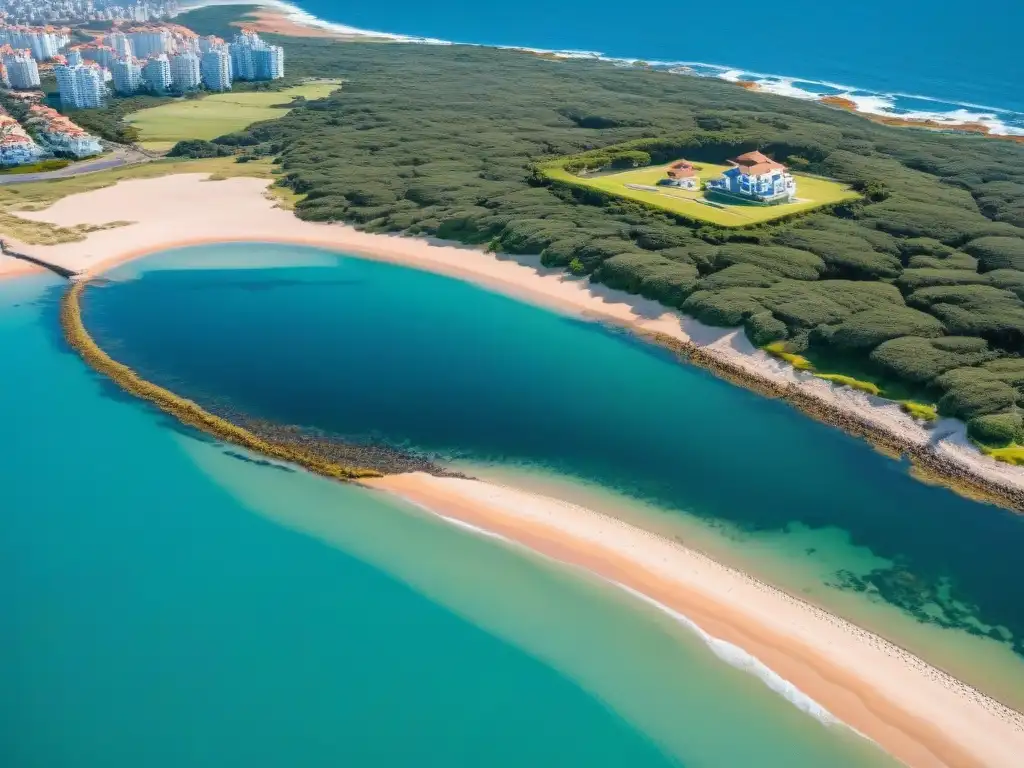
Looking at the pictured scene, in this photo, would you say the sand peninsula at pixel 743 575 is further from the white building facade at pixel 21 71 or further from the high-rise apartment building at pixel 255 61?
the high-rise apartment building at pixel 255 61

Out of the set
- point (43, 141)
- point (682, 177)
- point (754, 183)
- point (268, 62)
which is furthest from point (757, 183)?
point (268, 62)

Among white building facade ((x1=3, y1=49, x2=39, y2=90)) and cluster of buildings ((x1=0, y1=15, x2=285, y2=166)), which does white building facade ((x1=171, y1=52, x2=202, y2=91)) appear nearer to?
cluster of buildings ((x1=0, y1=15, x2=285, y2=166))

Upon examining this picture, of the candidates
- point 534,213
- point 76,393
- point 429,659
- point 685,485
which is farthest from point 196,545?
point 534,213

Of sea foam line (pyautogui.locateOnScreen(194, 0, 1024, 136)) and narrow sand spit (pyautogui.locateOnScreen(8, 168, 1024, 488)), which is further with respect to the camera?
sea foam line (pyautogui.locateOnScreen(194, 0, 1024, 136))

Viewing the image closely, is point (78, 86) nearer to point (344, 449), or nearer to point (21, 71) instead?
point (21, 71)

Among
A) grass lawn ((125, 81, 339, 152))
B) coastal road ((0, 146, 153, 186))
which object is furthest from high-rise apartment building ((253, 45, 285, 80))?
coastal road ((0, 146, 153, 186))

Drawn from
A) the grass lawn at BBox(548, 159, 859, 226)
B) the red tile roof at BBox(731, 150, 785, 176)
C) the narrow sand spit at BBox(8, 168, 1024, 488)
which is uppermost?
the red tile roof at BBox(731, 150, 785, 176)

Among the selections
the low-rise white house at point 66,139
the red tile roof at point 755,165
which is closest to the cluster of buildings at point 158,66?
the low-rise white house at point 66,139
